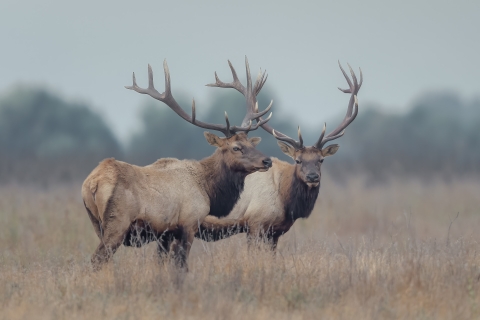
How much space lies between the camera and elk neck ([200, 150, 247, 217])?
9.61 meters

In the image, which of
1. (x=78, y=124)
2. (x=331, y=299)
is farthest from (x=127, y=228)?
(x=78, y=124)

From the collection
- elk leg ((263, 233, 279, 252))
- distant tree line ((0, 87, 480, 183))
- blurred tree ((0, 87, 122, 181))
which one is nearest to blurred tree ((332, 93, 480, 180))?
distant tree line ((0, 87, 480, 183))

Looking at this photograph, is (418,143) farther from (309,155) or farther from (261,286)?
(261,286)

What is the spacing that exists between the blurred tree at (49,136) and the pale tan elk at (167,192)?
465 inches

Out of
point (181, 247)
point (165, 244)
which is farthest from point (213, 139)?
point (181, 247)

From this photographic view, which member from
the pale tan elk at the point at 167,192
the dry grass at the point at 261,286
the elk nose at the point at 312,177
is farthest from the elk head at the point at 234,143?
the dry grass at the point at 261,286

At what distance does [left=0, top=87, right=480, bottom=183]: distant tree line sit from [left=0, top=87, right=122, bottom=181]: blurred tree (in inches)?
1.3

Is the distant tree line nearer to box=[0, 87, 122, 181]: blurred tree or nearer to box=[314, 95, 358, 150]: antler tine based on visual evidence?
box=[0, 87, 122, 181]: blurred tree

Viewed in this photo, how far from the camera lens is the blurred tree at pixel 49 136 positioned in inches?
870

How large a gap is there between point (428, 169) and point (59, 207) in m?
10.2

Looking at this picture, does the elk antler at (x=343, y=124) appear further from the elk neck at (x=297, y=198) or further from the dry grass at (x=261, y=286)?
the dry grass at (x=261, y=286)

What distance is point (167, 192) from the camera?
8.79 metres

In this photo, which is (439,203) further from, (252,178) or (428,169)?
(252,178)

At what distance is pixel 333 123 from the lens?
33.1m
